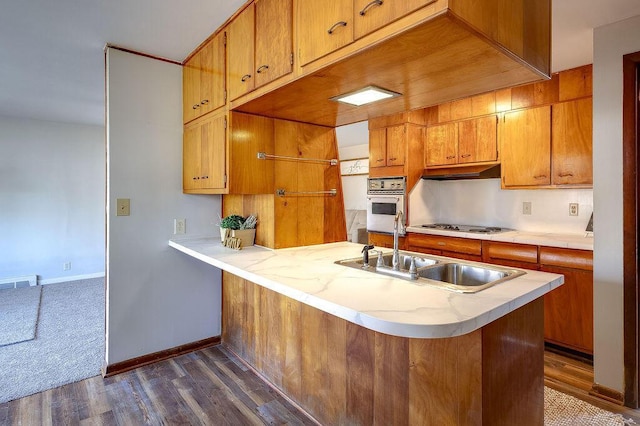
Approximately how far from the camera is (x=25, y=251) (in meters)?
4.92

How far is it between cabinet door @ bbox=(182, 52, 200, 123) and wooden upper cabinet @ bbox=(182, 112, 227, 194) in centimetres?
9

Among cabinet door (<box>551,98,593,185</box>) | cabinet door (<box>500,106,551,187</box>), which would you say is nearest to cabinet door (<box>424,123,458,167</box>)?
cabinet door (<box>500,106,551,187</box>)

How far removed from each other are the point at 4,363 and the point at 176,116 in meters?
2.31

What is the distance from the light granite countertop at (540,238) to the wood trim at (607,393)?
3.24 feet

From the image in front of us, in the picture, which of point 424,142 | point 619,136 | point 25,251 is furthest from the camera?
point 25,251

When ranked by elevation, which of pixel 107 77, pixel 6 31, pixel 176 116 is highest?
pixel 6 31

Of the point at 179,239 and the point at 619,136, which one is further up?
the point at 619,136

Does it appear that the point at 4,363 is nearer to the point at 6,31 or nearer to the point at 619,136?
the point at 6,31

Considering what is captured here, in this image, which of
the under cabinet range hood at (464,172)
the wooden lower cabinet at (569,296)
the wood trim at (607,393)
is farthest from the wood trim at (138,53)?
the wood trim at (607,393)

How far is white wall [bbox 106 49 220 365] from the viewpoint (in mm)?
2514

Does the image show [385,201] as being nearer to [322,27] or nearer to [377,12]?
[322,27]

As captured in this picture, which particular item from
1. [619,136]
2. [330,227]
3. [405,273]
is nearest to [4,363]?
[330,227]

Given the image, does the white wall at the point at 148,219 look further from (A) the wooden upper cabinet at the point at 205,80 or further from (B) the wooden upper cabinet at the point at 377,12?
(B) the wooden upper cabinet at the point at 377,12

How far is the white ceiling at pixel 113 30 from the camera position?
199cm
